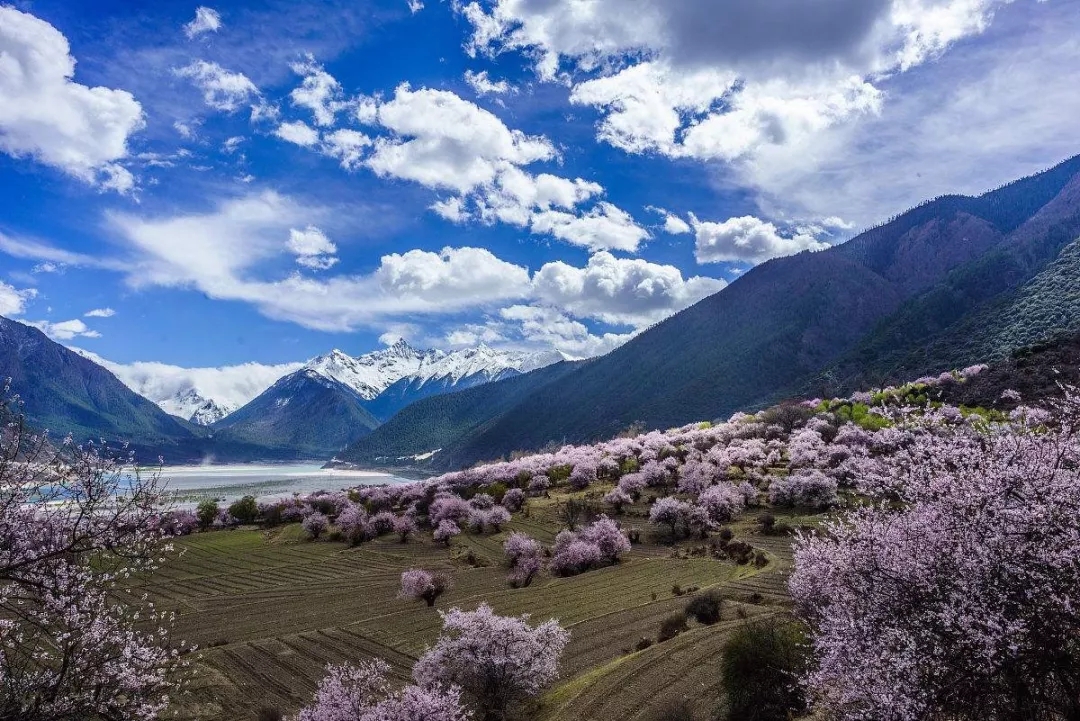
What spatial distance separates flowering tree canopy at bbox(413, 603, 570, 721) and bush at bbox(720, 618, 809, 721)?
705 centimetres

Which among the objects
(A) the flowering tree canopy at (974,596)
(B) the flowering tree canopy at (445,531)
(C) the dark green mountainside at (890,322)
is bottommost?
(B) the flowering tree canopy at (445,531)

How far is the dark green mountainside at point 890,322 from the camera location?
106 metres

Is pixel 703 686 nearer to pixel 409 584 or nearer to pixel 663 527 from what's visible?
pixel 409 584

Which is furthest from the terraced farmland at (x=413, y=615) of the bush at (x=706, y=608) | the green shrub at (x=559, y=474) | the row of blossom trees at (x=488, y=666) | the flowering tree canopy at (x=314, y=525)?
the green shrub at (x=559, y=474)

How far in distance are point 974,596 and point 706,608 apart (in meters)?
21.8

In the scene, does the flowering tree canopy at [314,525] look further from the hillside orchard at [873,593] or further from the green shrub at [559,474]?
the green shrub at [559,474]

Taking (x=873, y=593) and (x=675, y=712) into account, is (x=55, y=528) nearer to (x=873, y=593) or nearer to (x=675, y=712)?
(x=873, y=593)

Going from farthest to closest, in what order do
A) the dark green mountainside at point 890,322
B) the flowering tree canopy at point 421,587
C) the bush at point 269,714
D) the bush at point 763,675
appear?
the dark green mountainside at point 890,322 < the flowering tree canopy at point 421,587 < the bush at point 269,714 < the bush at point 763,675

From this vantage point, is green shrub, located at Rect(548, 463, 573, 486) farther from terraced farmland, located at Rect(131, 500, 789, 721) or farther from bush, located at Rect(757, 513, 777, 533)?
bush, located at Rect(757, 513, 777, 533)

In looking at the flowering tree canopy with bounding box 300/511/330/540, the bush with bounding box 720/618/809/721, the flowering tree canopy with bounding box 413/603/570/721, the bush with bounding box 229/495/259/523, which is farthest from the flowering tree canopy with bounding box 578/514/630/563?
the bush with bounding box 229/495/259/523

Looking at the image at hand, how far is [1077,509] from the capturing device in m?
8.98

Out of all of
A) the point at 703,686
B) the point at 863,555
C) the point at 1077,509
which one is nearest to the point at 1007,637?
the point at 1077,509

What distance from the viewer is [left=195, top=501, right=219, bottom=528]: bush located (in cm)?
8350

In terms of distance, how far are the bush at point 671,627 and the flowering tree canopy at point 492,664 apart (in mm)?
6863
